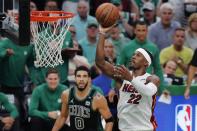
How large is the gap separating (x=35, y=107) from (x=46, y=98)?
219mm

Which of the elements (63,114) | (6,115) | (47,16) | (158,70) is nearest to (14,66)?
(6,115)

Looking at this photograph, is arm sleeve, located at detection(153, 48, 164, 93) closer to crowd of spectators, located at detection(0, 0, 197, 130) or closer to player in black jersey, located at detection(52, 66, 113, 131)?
crowd of spectators, located at detection(0, 0, 197, 130)

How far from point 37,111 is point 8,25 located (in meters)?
2.46

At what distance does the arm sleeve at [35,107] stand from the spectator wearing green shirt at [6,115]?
8.8 inches

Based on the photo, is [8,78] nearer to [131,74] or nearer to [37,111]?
[37,111]

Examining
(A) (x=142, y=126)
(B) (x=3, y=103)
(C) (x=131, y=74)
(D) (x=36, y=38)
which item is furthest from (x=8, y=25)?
(B) (x=3, y=103)

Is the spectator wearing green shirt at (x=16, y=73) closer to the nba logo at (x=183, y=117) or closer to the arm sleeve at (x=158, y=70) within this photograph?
the arm sleeve at (x=158, y=70)

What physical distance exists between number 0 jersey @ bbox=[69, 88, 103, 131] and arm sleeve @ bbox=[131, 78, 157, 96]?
1.68 metres

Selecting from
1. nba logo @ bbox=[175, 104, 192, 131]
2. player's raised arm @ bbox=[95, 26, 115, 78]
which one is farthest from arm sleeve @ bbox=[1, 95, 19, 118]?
nba logo @ bbox=[175, 104, 192, 131]

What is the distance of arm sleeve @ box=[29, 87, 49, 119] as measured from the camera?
912cm

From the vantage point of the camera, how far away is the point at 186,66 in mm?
10172

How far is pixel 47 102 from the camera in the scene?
30.5 feet

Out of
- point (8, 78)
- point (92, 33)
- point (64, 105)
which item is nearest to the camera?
point (64, 105)

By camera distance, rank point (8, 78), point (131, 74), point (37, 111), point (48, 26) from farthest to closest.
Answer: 1. point (8, 78)
2. point (37, 111)
3. point (48, 26)
4. point (131, 74)
